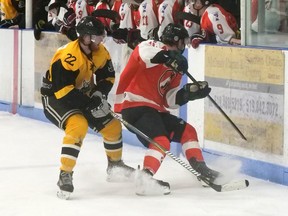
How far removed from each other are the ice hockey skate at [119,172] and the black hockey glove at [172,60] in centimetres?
80

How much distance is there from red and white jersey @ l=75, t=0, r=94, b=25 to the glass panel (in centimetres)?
235

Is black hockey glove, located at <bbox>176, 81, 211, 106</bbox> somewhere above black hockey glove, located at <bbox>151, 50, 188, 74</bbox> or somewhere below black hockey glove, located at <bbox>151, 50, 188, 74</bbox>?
below

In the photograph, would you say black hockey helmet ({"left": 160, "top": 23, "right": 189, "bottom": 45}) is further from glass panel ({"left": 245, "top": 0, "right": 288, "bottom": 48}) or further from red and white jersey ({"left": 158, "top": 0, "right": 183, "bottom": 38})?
red and white jersey ({"left": 158, "top": 0, "right": 183, "bottom": 38})

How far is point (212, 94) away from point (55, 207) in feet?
5.47

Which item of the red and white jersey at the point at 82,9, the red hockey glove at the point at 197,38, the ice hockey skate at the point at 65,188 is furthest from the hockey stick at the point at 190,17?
the ice hockey skate at the point at 65,188

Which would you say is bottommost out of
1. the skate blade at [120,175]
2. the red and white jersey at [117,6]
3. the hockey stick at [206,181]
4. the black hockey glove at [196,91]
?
the skate blade at [120,175]

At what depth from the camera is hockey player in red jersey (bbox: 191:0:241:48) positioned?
6.00 m

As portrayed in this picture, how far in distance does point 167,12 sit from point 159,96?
1.67m

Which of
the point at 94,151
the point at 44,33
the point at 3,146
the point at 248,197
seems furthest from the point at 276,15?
the point at 44,33

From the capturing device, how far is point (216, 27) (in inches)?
238

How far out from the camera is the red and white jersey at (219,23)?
6.04 metres

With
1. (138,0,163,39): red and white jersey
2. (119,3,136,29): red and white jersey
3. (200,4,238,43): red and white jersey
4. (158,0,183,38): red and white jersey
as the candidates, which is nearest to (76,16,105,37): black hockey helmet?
(200,4,238,43): red and white jersey

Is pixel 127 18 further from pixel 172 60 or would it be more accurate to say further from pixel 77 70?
pixel 172 60

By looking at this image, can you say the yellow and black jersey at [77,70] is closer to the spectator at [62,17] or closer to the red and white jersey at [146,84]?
the red and white jersey at [146,84]
